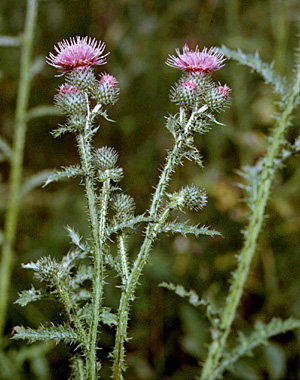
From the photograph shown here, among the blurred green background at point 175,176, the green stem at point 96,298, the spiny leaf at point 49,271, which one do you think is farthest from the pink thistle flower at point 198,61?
the blurred green background at point 175,176

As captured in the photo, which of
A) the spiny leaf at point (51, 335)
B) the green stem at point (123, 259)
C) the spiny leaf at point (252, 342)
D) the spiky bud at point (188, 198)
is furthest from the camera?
the spiny leaf at point (252, 342)

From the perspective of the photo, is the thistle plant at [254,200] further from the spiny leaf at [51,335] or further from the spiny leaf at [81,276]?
the spiny leaf at [51,335]

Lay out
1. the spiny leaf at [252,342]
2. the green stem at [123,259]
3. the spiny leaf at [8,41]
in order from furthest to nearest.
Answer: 1. the spiny leaf at [8,41]
2. the spiny leaf at [252,342]
3. the green stem at [123,259]

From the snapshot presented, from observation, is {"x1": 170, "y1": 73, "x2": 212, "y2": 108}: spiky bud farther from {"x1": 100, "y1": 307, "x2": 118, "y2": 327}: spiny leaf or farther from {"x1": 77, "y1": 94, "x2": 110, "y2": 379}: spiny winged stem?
{"x1": 100, "y1": 307, "x2": 118, "y2": 327}: spiny leaf

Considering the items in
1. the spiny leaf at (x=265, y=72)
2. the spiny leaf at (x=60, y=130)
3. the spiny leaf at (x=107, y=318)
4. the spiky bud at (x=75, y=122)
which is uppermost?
the spiny leaf at (x=265, y=72)

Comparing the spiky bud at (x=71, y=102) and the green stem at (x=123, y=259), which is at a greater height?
the spiky bud at (x=71, y=102)

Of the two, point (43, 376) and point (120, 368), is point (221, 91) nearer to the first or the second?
point (120, 368)

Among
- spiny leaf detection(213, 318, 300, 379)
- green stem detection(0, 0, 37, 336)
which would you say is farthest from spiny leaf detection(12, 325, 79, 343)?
green stem detection(0, 0, 37, 336)

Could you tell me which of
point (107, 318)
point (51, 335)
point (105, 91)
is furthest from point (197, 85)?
point (51, 335)

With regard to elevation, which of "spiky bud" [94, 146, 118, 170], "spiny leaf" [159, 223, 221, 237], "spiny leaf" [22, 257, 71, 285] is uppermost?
"spiky bud" [94, 146, 118, 170]
